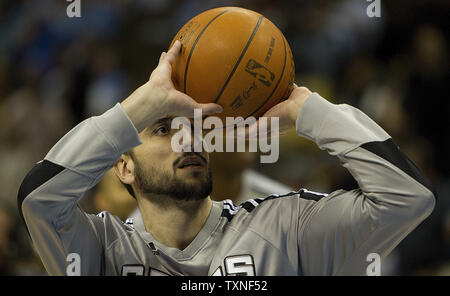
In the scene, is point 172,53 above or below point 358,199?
above

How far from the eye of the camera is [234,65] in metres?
2.33

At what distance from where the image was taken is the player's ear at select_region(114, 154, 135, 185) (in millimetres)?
2779

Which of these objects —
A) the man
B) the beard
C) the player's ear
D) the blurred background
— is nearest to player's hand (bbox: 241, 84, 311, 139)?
the man

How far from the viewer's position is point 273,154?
5.44 metres

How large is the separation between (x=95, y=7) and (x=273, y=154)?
2.63 metres

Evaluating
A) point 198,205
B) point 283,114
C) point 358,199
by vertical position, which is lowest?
point 198,205

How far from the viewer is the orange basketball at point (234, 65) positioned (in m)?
2.34

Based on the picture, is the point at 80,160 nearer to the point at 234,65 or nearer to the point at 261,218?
the point at 234,65

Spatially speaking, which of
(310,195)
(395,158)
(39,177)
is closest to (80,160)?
(39,177)

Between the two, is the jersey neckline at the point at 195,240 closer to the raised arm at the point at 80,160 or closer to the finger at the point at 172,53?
the raised arm at the point at 80,160

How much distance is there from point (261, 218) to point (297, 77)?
3.30m

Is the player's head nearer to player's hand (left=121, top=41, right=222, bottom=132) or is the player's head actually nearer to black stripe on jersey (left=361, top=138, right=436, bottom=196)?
player's hand (left=121, top=41, right=222, bottom=132)

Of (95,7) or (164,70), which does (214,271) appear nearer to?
(164,70)

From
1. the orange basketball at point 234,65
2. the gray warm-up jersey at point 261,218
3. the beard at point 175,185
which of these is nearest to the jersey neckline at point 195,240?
the gray warm-up jersey at point 261,218
